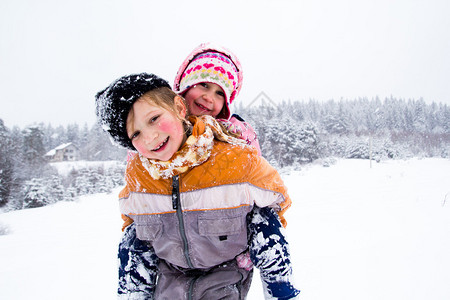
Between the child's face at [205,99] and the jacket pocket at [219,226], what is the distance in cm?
79

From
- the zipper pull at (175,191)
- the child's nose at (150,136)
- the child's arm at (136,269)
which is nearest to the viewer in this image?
the child's nose at (150,136)

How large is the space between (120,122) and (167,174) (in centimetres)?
34

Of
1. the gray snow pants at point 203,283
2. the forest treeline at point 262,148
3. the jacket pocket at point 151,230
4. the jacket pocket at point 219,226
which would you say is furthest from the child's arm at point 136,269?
the forest treeline at point 262,148

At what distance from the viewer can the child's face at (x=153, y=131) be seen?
113 centimetres

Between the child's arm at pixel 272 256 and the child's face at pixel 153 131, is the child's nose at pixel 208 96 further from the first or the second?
the child's arm at pixel 272 256

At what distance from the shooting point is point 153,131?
1.13 m

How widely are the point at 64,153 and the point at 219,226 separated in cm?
6134

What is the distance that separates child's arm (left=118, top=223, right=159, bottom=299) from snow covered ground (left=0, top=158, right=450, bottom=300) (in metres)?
2.30

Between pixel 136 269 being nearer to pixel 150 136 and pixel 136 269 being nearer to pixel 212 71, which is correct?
pixel 150 136

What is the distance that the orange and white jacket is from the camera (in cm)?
120

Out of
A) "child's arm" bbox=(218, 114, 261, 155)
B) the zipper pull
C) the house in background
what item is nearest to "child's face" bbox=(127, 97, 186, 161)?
the zipper pull

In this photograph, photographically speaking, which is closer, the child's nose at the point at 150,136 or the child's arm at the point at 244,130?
the child's nose at the point at 150,136

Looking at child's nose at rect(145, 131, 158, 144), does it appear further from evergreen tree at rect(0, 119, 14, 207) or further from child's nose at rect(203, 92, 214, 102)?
evergreen tree at rect(0, 119, 14, 207)

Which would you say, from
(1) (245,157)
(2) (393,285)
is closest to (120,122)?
(1) (245,157)
